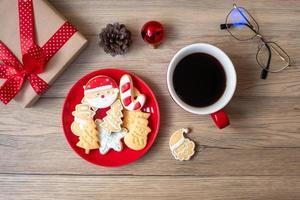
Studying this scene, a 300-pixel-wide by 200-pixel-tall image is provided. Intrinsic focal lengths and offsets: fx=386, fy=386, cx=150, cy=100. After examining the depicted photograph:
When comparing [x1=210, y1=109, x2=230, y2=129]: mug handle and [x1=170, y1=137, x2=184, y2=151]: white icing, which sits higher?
[x1=210, y1=109, x2=230, y2=129]: mug handle

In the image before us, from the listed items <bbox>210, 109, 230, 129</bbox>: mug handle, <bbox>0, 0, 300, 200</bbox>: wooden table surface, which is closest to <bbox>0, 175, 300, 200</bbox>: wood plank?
<bbox>0, 0, 300, 200</bbox>: wooden table surface

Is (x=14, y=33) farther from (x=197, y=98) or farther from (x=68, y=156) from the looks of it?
(x=197, y=98)

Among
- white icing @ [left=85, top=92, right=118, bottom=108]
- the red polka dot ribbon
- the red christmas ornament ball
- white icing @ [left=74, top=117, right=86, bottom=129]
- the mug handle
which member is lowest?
the mug handle

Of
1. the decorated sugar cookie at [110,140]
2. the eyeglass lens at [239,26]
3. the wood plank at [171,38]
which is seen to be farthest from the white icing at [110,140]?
the eyeglass lens at [239,26]

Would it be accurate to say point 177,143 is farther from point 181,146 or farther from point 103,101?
point 103,101

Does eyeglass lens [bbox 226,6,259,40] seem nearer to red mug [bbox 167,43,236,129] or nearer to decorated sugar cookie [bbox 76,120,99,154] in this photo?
red mug [bbox 167,43,236,129]

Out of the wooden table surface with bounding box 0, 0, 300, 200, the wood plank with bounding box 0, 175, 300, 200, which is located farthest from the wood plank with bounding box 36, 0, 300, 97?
the wood plank with bounding box 0, 175, 300, 200
